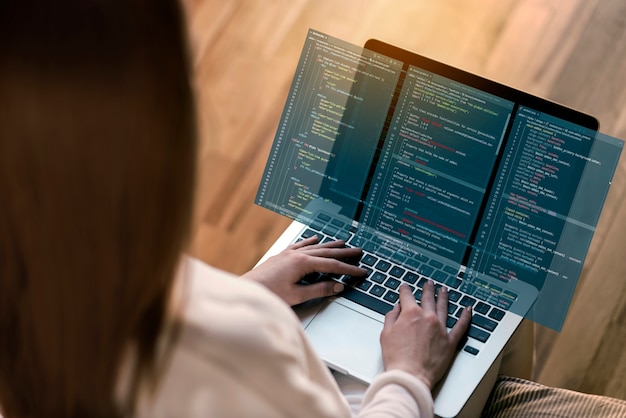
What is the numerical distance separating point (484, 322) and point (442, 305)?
68 mm

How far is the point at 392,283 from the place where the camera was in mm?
1234

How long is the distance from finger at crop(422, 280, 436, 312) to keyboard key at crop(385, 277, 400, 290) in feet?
0.16

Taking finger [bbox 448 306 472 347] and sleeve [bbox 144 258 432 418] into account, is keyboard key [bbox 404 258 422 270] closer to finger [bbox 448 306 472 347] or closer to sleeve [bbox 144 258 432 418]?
finger [bbox 448 306 472 347]

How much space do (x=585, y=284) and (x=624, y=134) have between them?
36 cm

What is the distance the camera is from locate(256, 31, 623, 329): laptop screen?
114cm

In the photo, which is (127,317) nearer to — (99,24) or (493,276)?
(99,24)

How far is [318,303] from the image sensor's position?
A: 1224 mm

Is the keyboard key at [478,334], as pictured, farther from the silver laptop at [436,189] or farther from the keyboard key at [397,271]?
the keyboard key at [397,271]

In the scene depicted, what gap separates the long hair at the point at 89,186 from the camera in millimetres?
517

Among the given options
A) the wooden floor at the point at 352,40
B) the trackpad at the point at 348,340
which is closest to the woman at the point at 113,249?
the trackpad at the point at 348,340

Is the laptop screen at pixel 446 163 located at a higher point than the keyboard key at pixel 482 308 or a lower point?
higher

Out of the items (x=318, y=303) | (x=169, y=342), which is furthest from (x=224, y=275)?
(x=318, y=303)

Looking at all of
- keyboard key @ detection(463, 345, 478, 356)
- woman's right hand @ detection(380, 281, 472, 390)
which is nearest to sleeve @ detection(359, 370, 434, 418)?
woman's right hand @ detection(380, 281, 472, 390)

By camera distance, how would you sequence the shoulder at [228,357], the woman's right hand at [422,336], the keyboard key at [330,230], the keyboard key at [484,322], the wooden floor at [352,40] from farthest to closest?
the wooden floor at [352,40]
the keyboard key at [330,230]
the keyboard key at [484,322]
the woman's right hand at [422,336]
the shoulder at [228,357]
